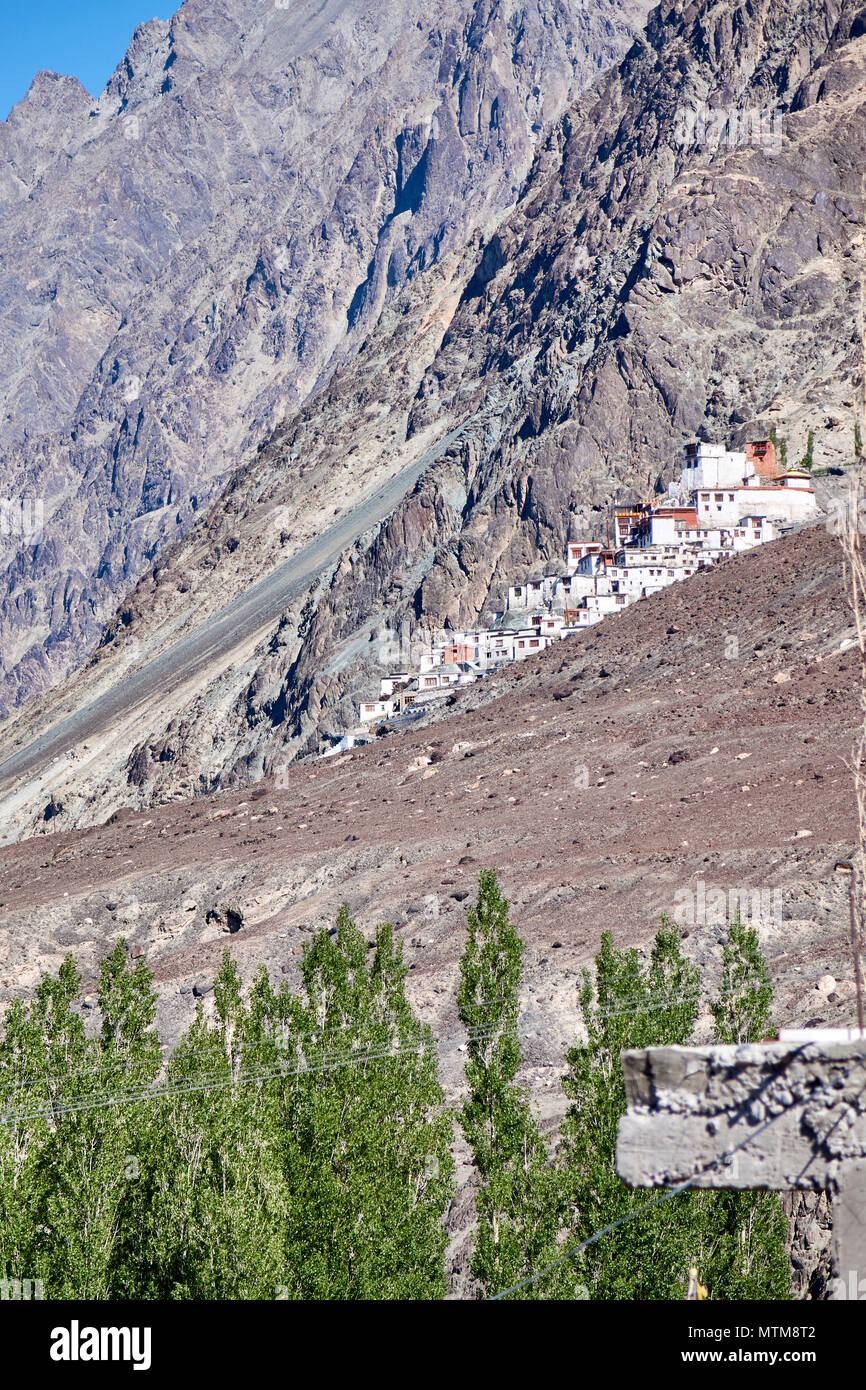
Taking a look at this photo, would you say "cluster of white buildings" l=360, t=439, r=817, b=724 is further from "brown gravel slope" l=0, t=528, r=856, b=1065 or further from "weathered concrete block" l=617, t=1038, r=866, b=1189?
"weathered concrete block" l=617, t=1038, r=866, b=1189

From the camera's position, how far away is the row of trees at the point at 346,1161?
832 inches

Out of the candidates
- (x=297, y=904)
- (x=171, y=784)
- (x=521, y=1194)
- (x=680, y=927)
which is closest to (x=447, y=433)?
(x=171, y=784)

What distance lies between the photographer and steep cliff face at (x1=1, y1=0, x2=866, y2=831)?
115m

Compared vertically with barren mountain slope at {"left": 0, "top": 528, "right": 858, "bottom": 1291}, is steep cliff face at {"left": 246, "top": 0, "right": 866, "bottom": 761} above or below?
above

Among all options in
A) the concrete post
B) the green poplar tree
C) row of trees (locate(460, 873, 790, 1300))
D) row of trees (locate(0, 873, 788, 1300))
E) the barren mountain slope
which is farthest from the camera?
the barren mountain slope

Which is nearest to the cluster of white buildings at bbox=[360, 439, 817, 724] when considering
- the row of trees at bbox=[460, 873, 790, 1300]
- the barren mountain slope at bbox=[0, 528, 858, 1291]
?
the barren mountain slope at bbox=[0, 528, 858, 1291]

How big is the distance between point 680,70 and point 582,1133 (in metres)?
143

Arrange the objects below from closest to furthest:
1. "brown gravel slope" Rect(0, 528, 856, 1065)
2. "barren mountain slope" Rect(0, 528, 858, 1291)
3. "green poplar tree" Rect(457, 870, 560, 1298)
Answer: "green poplar tree" Rect(457, 870, 560, 1298)
"barren mountain slope" Rect(0, 528, 858, 1291)
"brown gravel slope" Rect(0, 528, 856, 1065)

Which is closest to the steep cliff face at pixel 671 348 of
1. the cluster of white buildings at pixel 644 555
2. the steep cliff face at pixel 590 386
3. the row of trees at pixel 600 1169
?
the steep cliff face at pixel 590 386

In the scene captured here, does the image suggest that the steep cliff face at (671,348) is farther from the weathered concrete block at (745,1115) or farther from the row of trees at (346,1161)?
the weathered concrete block at (745,1115)

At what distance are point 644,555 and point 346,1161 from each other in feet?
225

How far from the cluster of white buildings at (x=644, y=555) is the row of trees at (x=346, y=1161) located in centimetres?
5488

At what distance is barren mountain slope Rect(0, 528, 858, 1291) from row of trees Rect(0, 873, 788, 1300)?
2.52 m

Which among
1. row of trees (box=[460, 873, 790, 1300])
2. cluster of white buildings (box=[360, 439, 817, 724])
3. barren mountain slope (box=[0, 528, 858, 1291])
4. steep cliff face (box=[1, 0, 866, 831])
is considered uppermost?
steep cliff face (box=[1, 0, 866, 831])
